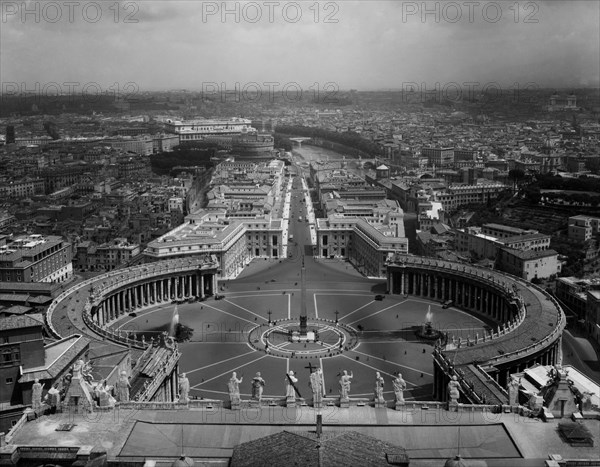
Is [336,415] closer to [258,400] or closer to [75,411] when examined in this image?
[258,400]

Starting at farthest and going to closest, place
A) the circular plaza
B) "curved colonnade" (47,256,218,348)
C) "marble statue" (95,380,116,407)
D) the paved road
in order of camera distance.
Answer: "curved colonnade" (47,256,218,348)
the paved road
the circular plaza
"marble statue" (95,380,116,407)

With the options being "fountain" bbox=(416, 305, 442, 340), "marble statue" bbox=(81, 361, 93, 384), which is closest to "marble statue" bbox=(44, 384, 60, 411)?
"marble statue" bbox=(81, 361, 93, 384)

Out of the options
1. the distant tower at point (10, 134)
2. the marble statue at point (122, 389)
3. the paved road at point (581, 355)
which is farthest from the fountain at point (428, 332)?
the distant tower at point (10, 134)

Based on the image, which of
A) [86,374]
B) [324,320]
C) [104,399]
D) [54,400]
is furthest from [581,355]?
[54,400]

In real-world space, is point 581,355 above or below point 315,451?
below

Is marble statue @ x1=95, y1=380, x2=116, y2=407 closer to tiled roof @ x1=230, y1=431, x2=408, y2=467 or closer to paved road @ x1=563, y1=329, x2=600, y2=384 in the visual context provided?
tiled roof @ x1=230, y1=431, x2=408, y2=467

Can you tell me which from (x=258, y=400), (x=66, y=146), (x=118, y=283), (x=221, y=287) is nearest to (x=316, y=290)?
(x=221, y=287)

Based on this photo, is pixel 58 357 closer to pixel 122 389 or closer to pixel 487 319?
pixel 122 389

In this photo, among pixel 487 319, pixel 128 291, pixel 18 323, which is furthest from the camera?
pixel 128 291
